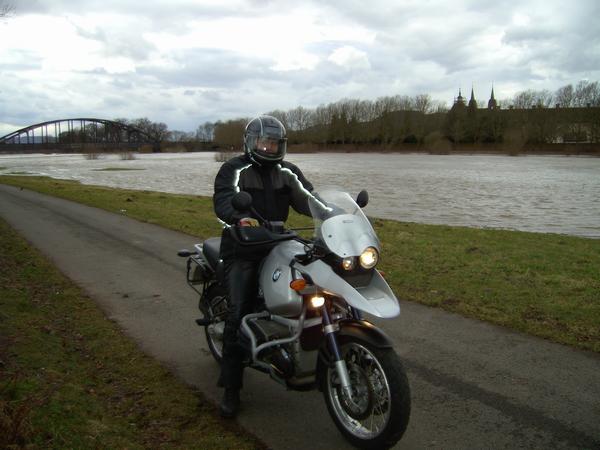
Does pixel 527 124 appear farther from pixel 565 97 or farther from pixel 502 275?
pixel 502 275

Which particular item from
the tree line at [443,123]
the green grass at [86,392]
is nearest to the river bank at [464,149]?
the tree line at [443,123]

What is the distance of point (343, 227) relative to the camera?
314 centimetres

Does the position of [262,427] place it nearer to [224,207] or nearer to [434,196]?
[224,207]

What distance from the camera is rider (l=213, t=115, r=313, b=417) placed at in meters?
3.75

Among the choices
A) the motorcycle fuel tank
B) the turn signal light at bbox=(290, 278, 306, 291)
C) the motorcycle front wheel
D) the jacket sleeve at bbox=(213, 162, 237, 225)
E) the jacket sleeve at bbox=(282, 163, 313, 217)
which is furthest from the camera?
the jacket sleeve at bbox=(282, 163, 313, 217)

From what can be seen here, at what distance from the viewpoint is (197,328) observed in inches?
219

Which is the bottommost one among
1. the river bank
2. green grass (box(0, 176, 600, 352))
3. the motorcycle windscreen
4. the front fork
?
green grass (box(0, 176, 600, 352))

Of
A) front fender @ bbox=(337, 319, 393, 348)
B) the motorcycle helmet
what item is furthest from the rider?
front fender @ bbox=(337, 319, 393, 348)

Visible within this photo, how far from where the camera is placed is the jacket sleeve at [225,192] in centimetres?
370

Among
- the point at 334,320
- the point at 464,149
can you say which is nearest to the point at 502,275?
the point at 334,320

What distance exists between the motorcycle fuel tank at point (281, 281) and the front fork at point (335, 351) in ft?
0.65

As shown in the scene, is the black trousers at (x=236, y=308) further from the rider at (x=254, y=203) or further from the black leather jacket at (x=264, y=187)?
the black leather jacket at (x=264, y=187)

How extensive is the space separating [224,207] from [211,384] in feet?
5.15

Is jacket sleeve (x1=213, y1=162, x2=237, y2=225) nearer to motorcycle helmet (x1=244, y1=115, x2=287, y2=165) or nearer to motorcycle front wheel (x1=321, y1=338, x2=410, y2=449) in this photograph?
motorcycle helmet (x1=244, y1=115, x2=287, y2=165)
